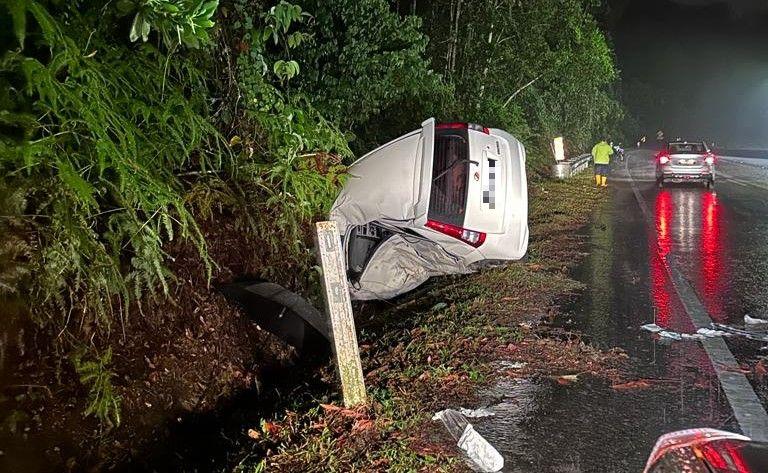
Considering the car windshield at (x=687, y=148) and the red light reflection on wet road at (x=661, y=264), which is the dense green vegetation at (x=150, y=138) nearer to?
the red light reflection on wet road at (x=661, y=264)

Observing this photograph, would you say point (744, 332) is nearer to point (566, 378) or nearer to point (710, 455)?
point (566, 378)

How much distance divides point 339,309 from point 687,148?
18.6 metres

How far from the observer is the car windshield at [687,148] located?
19.0 meters

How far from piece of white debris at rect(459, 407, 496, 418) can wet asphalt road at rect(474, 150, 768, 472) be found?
6cm

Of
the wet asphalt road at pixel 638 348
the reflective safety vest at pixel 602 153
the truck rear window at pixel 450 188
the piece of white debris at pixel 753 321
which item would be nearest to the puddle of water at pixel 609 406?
the wet asphalt road at pixel 638 348

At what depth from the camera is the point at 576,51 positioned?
21.9 metres

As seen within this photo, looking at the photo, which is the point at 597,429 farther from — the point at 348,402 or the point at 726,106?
the point at 726,106

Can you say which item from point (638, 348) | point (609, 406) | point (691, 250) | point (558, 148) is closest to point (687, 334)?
point (638, 348)

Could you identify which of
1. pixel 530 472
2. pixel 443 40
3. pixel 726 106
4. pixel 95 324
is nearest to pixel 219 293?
pixel 95 324

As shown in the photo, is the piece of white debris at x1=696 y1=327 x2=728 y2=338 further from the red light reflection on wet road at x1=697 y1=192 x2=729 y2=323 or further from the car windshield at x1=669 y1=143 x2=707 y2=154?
the car windshield at x1=669 y1=143 x2=707 y2=154

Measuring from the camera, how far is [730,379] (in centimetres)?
444

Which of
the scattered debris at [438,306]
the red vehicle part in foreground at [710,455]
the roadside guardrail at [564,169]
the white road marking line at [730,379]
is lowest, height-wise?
the white road marking line at [730,379]

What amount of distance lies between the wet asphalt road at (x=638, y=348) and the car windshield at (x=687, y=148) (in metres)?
7.49

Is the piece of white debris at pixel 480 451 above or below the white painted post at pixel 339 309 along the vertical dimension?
below
